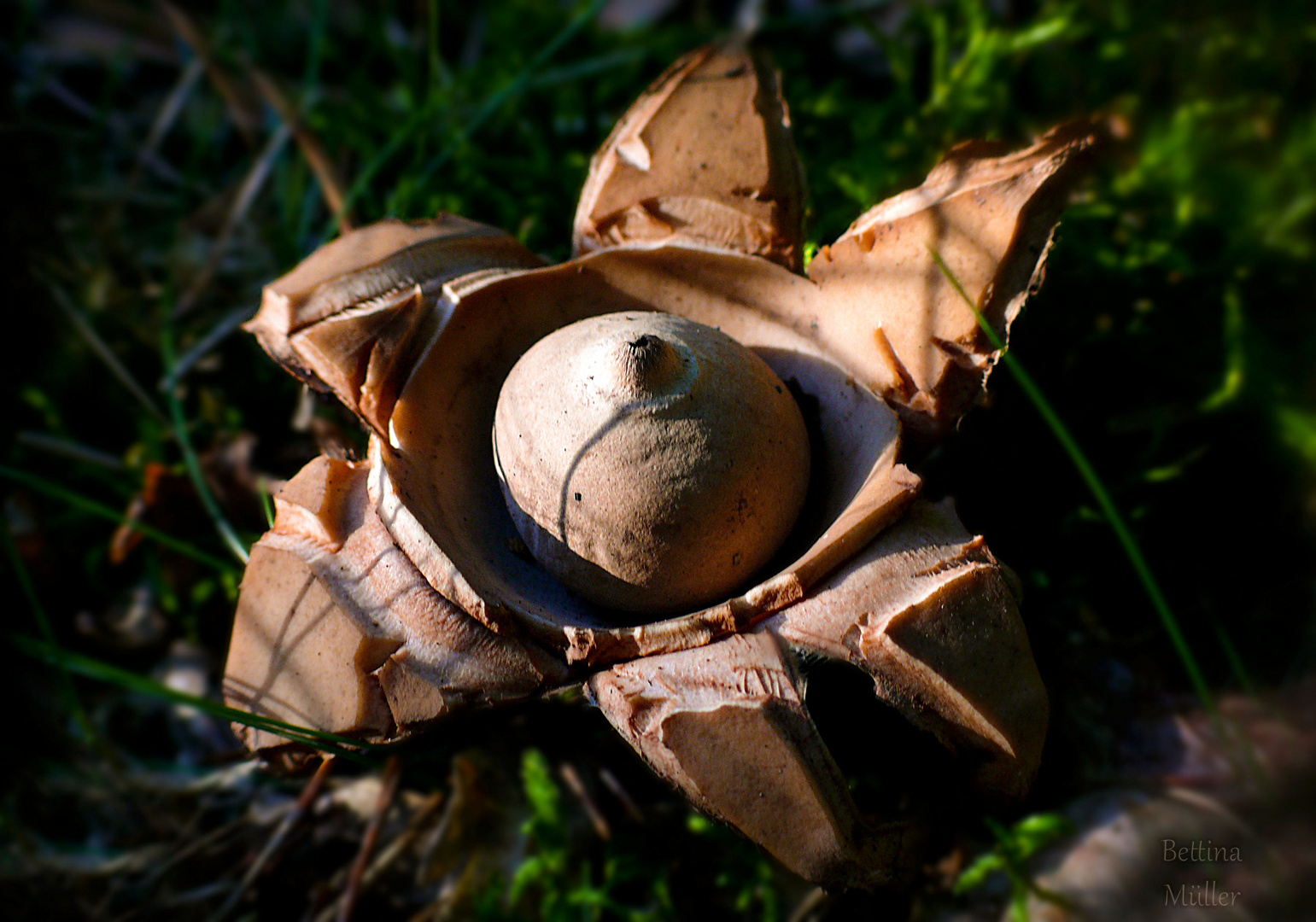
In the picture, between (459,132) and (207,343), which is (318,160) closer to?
(459,132)

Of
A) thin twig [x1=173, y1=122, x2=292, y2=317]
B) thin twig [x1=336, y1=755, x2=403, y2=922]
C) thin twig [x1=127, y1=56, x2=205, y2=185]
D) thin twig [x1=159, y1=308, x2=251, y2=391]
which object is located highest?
thin twig [x1=127, y1=56, x2=205, y2=185]

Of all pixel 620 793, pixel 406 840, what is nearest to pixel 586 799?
pixel 620 793

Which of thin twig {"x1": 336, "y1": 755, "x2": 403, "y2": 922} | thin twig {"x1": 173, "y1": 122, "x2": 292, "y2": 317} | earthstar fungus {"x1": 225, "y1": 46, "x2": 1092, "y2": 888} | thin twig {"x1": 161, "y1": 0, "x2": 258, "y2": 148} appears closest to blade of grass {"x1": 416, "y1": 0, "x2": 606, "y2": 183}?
thin twig {"x1": 173, "y1": 122, "x2": 292, "y2": 317}

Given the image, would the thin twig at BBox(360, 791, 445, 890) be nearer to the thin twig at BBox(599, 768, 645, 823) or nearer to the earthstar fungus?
the thin twig at BBox(599, 768, 645, 823)

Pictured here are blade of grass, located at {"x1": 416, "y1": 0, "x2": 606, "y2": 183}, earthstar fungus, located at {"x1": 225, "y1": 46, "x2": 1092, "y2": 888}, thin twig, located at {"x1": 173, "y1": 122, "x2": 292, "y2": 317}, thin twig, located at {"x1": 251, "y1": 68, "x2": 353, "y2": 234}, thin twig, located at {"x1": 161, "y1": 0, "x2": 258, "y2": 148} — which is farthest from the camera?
thin twig, located at {"x1": 161, "y1": 0, "x2": 258, "y2": 148}

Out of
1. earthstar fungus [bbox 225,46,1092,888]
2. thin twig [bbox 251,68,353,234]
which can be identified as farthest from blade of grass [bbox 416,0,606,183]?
earthstar fungus [bbox 225,46,1092,888]

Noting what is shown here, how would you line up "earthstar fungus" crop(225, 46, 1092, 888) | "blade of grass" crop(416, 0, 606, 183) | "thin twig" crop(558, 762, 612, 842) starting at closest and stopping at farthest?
1. "earthstar fungus" crop(225, 46, 1092, 888)
2. "thin twig" crop(558, 762, 612, 842)
3. "blade of grass" crop(416, 0, 606, 183)

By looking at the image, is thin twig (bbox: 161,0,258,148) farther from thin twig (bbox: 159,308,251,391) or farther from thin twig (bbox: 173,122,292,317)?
thin twig (bbox: 159,308,251,391)

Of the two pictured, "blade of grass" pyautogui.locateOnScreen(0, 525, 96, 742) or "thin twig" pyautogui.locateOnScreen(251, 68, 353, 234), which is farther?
"thin twig" pyautogui.locateOnScreen(251, 68, 353, 234)

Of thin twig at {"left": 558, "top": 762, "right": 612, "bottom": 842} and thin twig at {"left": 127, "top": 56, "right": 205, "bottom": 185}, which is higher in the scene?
thin twig at {"left": 127, "top": 56, "right": 205, "bottom": 185}
